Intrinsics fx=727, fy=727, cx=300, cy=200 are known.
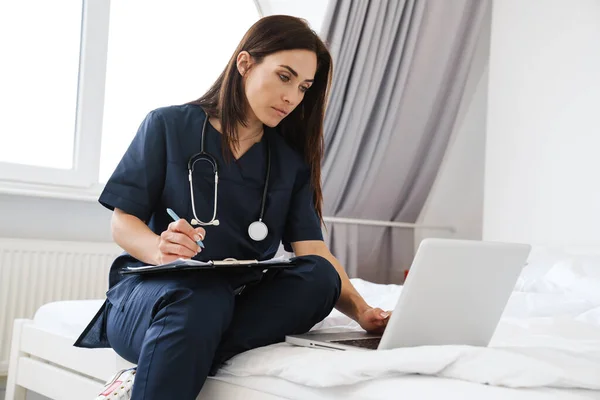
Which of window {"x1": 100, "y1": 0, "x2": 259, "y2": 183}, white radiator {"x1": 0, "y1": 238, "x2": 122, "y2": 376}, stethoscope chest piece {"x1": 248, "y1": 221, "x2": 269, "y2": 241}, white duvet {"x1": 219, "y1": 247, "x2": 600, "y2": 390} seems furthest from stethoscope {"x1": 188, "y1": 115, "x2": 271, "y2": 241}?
window {"x1": 100, "y1": 0, "x2": 259, "y2": 183}

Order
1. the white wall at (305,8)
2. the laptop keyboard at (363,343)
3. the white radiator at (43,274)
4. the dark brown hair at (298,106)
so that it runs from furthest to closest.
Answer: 1. the white wall at (305,8)
2. the white radiator at (43,274)
3. the dark brown hair at (298,106)
4. the laptop keyboard at (363,343)

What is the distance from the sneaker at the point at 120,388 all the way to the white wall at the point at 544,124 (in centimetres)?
221

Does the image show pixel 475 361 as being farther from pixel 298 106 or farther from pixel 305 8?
pixel 305 8

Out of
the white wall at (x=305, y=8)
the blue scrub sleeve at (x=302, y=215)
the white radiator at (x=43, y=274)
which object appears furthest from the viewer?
the white wall at (x=305, y=8)

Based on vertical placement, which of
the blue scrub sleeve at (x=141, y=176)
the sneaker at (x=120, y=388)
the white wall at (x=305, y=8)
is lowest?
the sneaker at (x=120, y=388)

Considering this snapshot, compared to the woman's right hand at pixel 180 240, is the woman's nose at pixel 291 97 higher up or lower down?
higher up

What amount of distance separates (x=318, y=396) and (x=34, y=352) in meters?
1.02

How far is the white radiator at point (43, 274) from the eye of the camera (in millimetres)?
2504

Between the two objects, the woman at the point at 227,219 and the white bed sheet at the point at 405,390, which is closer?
the white bed sheet at the point at 405,390

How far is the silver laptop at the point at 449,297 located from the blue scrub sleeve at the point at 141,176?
0.40m

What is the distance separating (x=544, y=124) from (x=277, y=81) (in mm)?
1913

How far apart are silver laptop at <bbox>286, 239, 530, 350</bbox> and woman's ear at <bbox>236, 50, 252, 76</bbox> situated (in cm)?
58

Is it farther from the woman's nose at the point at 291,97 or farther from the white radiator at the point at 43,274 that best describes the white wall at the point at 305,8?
the woman's nose at the point at 291,97

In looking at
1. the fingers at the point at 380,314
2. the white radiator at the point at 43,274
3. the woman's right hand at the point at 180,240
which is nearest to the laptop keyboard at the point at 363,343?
the fingers at the point at 380,314
